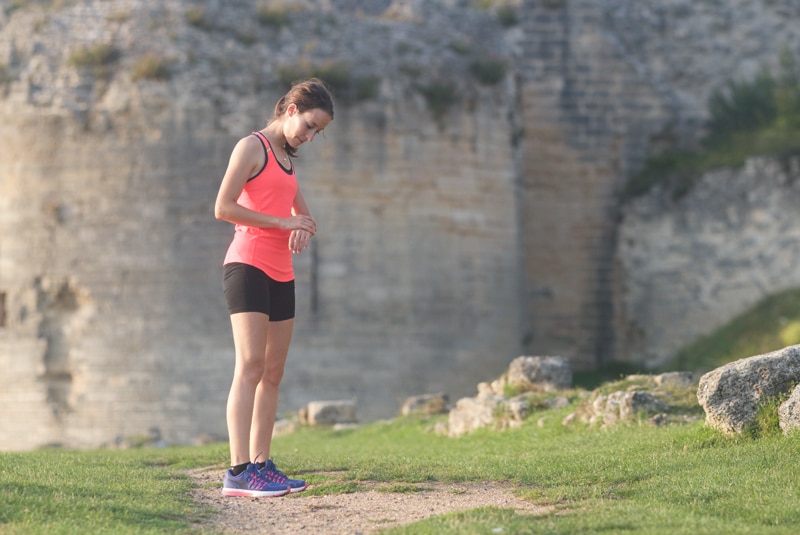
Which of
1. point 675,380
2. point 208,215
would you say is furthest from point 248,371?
point 208,215

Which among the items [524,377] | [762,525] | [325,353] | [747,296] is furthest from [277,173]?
[747,296]

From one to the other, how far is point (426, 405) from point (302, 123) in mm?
9101

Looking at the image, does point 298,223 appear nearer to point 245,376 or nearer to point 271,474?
point 245,376

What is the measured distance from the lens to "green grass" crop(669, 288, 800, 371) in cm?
1872

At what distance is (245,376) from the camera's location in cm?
699

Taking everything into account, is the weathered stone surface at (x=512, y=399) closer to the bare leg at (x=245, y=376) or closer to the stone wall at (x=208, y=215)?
the stone wall at (x=208, y=215)

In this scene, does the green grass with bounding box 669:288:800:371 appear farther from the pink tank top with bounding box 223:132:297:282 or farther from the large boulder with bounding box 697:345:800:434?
the pink tank top with bounding box 223:132:297:282

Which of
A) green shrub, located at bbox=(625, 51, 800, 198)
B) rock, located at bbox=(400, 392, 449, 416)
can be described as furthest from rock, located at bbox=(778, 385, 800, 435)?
green shrub, located at bbox=(625, 51, 800, 198)

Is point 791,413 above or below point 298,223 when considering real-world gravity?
below

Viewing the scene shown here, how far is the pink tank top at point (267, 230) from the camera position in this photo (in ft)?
23.2

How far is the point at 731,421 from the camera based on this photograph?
27.7 ft

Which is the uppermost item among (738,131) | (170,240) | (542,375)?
(738,131)

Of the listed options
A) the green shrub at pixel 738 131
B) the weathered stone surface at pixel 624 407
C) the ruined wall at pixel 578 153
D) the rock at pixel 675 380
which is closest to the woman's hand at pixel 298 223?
the weathered stone surface at pixel 624 407

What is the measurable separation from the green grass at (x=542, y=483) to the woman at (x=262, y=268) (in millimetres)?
347
